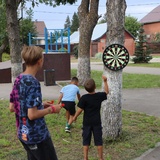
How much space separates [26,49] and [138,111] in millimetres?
5681

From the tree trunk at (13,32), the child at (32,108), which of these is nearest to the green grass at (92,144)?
the tree trunk at (13,32)

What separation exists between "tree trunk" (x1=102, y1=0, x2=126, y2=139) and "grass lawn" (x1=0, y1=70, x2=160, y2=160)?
0.94ft

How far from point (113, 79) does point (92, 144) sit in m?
1.17

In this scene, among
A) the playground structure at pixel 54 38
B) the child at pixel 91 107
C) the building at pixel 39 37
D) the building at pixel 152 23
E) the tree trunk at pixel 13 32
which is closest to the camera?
the child at pixel 91 107

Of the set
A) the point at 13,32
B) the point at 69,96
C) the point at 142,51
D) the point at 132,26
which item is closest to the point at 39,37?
the point at 142,51

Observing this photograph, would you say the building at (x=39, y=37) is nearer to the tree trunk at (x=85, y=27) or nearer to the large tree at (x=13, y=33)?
the tree trunk at (x=85, y=27)

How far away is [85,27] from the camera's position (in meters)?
12.1

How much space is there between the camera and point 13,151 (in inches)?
185

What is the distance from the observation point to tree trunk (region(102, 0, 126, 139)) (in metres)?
4.89

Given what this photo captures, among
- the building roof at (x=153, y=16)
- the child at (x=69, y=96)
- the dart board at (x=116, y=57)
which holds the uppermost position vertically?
the building roof at (x=153, y=16)

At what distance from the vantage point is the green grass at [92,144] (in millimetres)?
4562

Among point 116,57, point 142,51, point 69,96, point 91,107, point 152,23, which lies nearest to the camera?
point 91,107

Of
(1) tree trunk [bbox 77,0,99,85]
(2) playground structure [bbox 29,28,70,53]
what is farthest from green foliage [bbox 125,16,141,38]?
(1) tree trunk [bbox 77,0,99,85]

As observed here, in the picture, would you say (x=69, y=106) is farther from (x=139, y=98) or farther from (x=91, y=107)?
(x=139, y=98)
